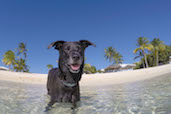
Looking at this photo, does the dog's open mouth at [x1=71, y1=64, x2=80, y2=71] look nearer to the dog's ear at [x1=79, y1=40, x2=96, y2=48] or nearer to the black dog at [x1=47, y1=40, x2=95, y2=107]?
the black dog at [x1=47, y1=40, x2=95, y2=107]

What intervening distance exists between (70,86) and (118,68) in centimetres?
4385

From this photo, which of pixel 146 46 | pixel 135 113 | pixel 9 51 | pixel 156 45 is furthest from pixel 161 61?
pixel 9 51

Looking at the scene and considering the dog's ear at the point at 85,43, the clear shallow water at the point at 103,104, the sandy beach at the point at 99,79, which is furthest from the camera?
the sandy beach at the point at 99,79

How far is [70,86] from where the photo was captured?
3178 millimetres

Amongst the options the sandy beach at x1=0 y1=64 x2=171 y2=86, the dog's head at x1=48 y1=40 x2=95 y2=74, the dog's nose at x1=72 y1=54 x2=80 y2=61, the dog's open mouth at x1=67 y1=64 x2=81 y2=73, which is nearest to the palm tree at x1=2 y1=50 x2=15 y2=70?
the sandy beach at x1=0 y1=64 x2=171 y2=86

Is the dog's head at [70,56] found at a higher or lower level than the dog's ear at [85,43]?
lower

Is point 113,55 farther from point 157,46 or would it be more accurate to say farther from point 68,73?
point 68,73

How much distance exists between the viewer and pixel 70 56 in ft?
9.64

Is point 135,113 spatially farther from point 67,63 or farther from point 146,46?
point 146,46

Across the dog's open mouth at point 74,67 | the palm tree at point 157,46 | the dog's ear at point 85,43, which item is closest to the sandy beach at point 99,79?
the dog's ear at point 85,43

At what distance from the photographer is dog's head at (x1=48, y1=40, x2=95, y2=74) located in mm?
2916

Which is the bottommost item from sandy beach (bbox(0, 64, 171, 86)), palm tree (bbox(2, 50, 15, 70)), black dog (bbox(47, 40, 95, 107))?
sandy beach (bbox(0, 64, 171, 86))

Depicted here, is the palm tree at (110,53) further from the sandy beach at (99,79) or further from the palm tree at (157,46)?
the sandy beach at (99,79)

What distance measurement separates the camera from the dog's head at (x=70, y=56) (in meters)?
2.92
